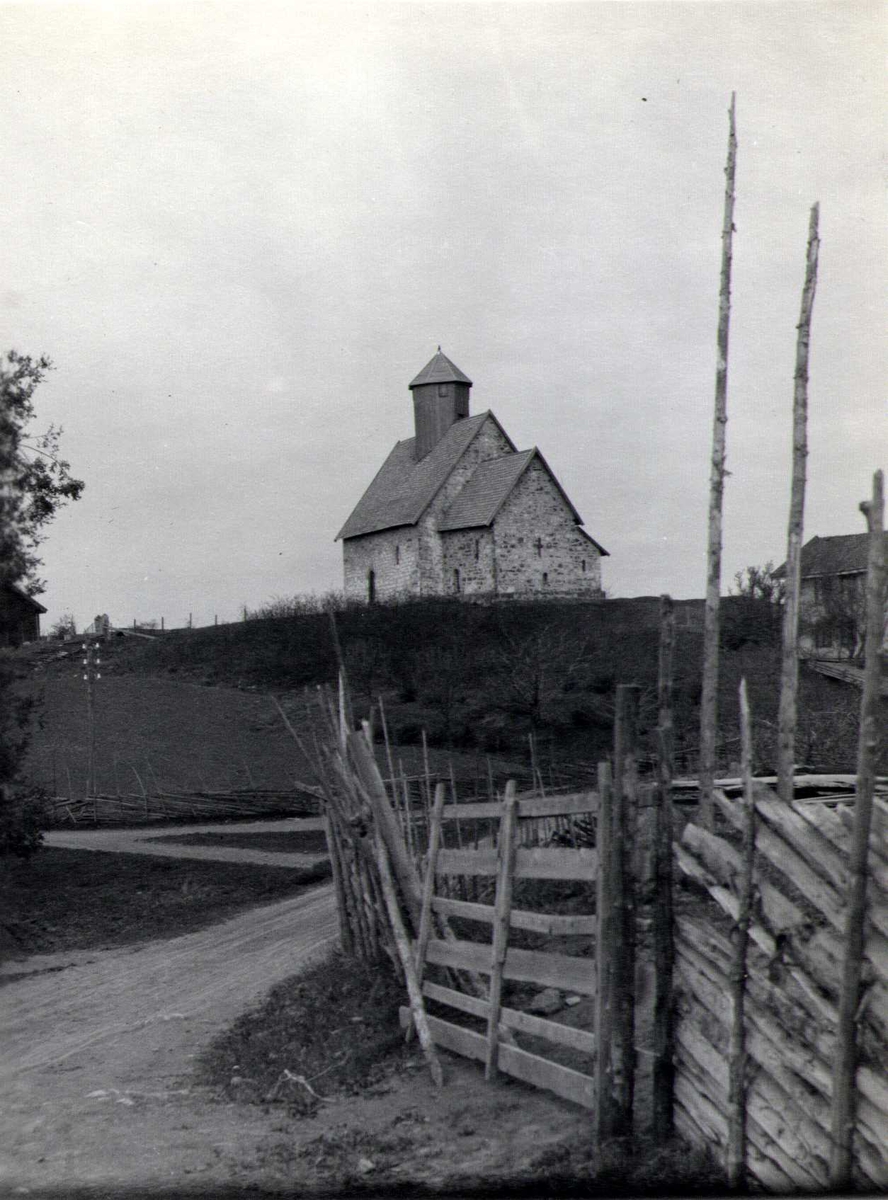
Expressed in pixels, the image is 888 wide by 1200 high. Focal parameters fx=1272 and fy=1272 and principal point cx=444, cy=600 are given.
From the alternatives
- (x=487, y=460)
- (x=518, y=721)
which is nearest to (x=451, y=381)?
(x=487, y=460)

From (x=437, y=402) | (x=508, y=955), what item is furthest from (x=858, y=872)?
(x=437, y=402)

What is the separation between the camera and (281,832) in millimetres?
23500

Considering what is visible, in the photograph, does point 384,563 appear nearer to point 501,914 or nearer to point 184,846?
point 184,846

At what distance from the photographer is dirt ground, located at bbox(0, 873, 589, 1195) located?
20.1ft

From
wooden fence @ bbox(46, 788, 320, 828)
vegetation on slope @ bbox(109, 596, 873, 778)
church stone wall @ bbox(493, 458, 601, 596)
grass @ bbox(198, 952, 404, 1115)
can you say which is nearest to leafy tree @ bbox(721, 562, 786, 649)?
vegetation on slope @ bbox(109, 596, 873, 778)

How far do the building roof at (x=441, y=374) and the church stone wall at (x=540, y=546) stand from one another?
286 inches

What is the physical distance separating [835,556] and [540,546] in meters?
11.7

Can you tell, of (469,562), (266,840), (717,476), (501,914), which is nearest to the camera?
(501,914)

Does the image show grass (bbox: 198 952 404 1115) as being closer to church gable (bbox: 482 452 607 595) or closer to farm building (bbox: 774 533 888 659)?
farm building (bbox: 774 533 888 659)

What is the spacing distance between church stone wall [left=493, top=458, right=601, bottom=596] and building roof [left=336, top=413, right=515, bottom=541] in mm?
3324

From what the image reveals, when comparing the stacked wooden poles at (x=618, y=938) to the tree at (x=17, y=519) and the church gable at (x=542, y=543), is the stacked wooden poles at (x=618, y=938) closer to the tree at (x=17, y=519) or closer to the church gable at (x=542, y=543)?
the tree at (x=17, y=519)

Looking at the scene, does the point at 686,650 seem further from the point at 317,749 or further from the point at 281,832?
the point at 317,749

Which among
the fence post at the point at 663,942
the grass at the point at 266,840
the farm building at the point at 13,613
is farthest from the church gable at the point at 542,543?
the fence post at the point at 663,942

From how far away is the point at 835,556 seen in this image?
137 feet
